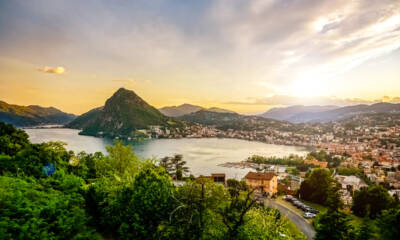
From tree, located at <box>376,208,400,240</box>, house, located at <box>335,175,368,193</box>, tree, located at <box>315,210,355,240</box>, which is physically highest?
tree, located at <box>376,208,400,240</box>

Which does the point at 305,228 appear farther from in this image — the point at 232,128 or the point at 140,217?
the point at 232,128

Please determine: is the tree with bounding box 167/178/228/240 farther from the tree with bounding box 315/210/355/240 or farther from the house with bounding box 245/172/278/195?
the house with bounding box 245/172/278/195

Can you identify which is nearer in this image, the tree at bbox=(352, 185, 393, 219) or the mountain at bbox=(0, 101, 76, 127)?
the tree at bbox=(352, 185, 393, 219)

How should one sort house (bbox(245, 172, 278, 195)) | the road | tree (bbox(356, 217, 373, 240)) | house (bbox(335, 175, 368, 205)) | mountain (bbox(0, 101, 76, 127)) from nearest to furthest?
1. tree (bbox(356, 217, 373, 240))
2. the road
3. house (bbox(245, 172, 278, 195))
4. house (bbox(335, 175, 368, 205))
5. mountain (bbox(0, 101, 76, 127))

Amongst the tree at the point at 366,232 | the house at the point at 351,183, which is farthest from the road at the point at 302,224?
the house at the point at 351,183

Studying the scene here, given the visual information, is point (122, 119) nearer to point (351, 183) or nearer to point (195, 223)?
point (351, 183)

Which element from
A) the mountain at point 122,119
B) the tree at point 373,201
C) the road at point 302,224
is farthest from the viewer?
the mountain at point 122,119

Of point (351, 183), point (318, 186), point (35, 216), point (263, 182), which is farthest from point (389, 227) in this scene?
point (351, 183)

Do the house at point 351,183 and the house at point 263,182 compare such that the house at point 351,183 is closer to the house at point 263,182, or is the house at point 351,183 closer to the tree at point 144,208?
the house at point 263,182

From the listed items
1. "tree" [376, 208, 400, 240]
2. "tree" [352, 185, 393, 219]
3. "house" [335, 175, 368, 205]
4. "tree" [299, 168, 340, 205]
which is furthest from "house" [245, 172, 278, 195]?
"tree" [376, 208, 400, 240]

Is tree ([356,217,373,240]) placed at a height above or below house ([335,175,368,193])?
above
